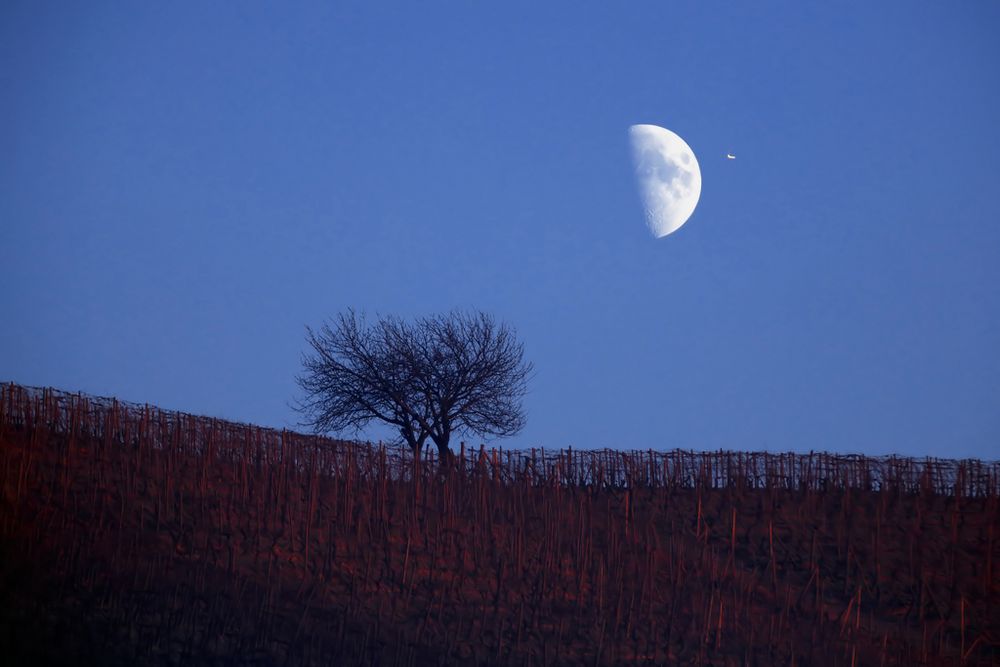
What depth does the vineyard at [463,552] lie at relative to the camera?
16.0 metres

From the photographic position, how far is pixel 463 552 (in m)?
20.0

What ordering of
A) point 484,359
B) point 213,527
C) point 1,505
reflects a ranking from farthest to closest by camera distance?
point 484,359, point 213,527, point 1,505

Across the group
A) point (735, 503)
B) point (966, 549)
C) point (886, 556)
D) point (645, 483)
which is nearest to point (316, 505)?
point (645, 483)

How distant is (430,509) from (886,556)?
31.7ft

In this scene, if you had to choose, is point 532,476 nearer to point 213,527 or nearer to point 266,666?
point 213,527

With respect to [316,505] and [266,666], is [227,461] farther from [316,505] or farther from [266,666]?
[266,666]

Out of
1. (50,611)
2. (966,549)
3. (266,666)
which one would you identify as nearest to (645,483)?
(966,549)

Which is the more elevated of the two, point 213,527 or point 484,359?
point 484,359

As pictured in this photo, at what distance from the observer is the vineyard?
Result: 52.6 feet

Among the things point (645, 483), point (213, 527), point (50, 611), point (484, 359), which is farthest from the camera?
point (484, 359)

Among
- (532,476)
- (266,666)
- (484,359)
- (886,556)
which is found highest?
(484,359)

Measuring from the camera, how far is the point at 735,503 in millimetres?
23609

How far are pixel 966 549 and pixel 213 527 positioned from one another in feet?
51.7

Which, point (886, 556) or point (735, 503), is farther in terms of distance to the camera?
point (735, 503)
